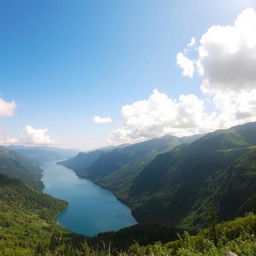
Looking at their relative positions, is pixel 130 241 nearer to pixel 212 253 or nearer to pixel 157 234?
pixel 157 234

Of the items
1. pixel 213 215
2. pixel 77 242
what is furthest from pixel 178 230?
pixel 213 215

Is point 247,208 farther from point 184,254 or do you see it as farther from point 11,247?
point 11,247

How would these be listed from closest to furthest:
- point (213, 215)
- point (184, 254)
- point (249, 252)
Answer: point (249, 252)
point (184, 254)
point (213, 215)

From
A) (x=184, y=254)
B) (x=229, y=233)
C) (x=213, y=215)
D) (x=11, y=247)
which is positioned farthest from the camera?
(x=11, y=247)

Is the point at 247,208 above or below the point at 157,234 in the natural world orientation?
above

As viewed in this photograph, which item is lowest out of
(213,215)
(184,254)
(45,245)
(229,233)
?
(45,245)

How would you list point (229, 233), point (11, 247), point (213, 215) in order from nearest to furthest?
point (213, 215)
point (229, 233)
point (11, 247)

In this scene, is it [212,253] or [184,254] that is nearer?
[212,253]

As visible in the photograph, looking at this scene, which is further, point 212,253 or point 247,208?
point 247,208

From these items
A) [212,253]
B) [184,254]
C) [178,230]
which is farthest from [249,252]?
[178,230]
